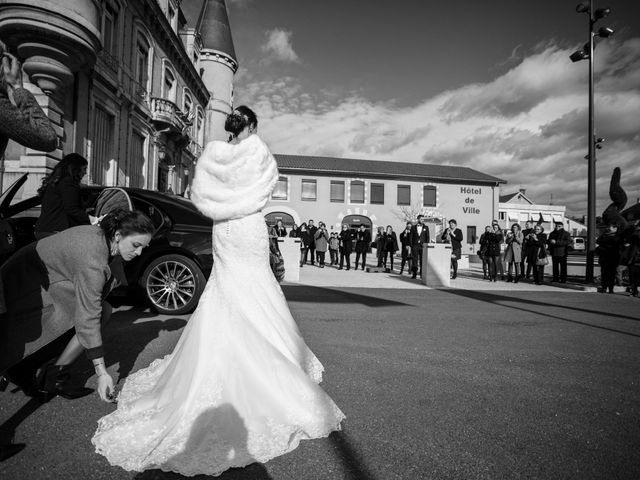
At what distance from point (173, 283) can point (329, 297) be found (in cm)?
364

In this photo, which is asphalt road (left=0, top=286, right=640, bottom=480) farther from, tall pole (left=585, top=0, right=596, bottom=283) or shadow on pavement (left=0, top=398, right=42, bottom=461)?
tall pole (left=585, top=0, right=596, bottom=283)

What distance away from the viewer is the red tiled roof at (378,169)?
38906 millimetres

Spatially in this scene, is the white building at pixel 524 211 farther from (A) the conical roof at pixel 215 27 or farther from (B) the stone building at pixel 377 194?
(A) the conical roof at pixel 215 27

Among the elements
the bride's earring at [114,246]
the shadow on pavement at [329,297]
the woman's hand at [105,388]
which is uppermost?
the bride's earring at [114,246]

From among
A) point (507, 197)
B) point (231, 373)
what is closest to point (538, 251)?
point (231, 373)

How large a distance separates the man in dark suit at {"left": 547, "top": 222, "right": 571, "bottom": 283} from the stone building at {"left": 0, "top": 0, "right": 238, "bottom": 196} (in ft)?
48.5

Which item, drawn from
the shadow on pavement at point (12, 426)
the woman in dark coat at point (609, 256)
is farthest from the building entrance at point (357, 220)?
the shadow on pavement at point (12, 426)

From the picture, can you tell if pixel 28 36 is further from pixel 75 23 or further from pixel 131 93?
pixel 131 93

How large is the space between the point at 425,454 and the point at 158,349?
2754mm

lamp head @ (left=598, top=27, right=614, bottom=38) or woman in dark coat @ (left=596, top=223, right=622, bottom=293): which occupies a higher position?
lamp head @ (left=598, top=27, right=614, bottom=38)

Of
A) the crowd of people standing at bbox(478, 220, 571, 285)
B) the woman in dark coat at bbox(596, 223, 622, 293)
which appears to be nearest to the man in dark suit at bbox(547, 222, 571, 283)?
the crowd of people standing at bbox(478, 220, 571, 285)

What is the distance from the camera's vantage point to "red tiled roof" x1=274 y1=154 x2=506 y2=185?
38.9 meters

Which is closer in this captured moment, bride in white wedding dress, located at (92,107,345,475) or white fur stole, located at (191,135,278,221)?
bride in white wedding dress, located at (92,107,345,475)

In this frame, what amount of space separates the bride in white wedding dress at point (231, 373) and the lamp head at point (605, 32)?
1390cm
